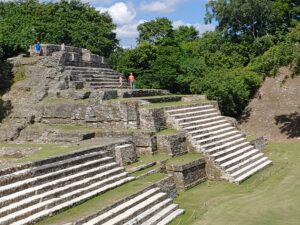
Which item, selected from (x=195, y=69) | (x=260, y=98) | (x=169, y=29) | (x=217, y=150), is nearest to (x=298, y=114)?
(x=260, y=98)

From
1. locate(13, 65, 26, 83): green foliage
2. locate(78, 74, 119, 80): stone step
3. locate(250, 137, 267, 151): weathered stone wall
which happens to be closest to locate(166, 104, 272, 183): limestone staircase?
locate(250, 137, 267, 151): weathered stone wall

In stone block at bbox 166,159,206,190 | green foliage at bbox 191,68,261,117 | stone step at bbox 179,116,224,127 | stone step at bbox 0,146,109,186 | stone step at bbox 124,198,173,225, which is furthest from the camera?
green foliage at bbox 191,68,261,117

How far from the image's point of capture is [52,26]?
28516 mm

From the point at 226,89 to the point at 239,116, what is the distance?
9.63 feet

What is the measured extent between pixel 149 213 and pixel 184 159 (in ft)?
13.6

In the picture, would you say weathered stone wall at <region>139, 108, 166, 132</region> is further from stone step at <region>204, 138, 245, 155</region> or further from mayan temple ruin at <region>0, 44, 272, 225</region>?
stone step at <region>204, 138, 245, 155</region>

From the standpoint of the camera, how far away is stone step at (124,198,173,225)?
1027 cm

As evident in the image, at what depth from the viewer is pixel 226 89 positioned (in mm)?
25156

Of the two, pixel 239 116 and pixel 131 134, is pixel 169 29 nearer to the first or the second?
pixel 239 116

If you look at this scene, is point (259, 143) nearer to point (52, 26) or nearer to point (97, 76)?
point (97, 76)

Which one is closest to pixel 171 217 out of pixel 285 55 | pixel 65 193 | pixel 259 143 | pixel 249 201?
pixel 249 201

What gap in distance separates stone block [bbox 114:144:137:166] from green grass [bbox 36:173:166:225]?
0.91 meters

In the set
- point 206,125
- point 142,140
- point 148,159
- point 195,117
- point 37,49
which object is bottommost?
point 148,159

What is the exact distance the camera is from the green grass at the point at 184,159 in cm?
1420
